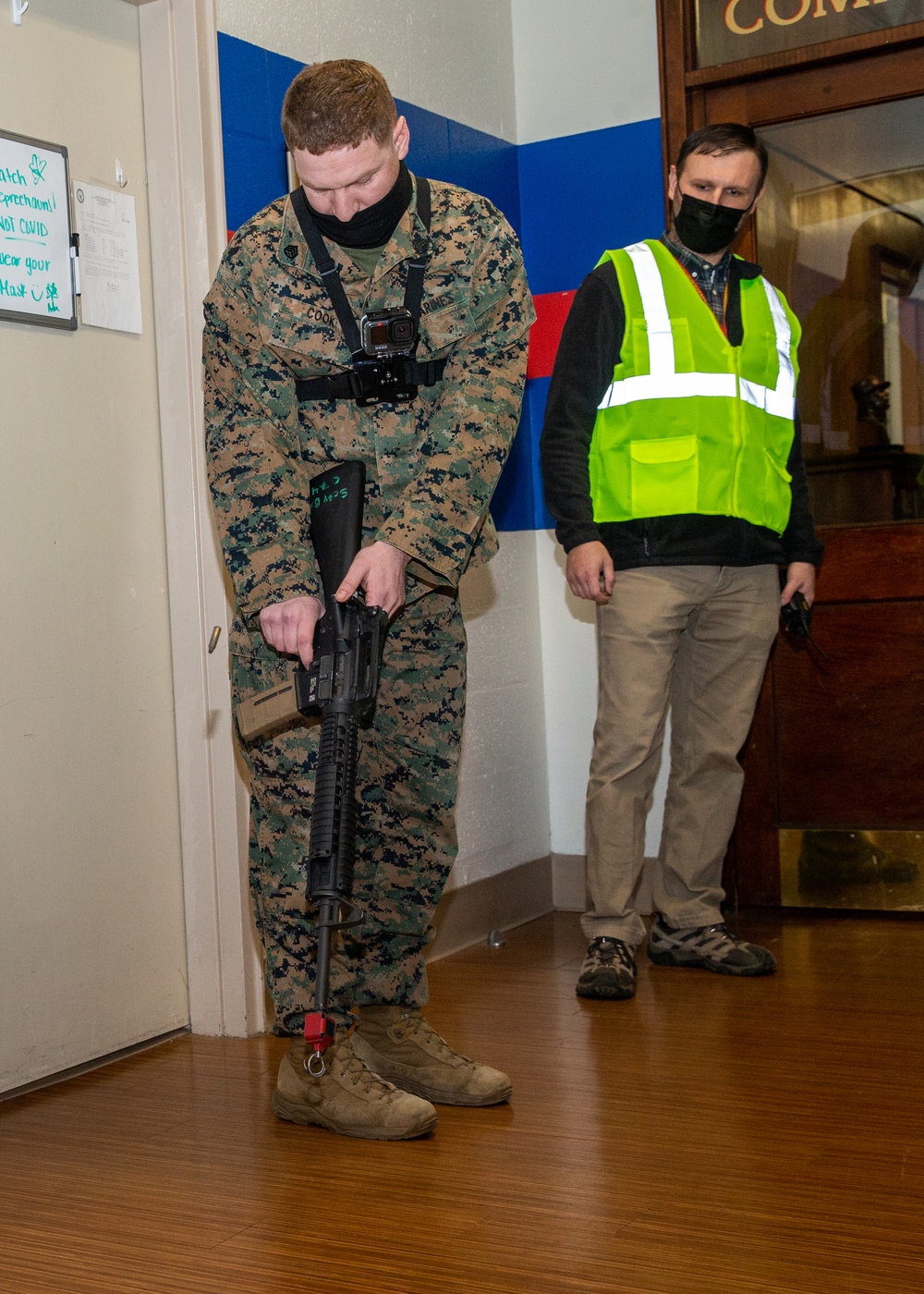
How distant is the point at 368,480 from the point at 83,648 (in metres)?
0.68

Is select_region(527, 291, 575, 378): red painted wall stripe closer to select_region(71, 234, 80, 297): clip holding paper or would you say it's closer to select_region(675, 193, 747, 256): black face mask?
select_region(675, 193, 747, 256): black face mask

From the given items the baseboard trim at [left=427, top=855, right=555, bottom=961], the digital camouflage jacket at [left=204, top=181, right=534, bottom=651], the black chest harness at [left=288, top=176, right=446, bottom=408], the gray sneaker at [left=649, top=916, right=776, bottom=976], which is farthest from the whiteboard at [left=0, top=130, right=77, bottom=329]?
the gray sneaker at [left=649, top=916, right=776, bottom=976]

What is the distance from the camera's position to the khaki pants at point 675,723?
2830 mm

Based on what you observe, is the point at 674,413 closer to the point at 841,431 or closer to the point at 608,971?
the point at 841,431

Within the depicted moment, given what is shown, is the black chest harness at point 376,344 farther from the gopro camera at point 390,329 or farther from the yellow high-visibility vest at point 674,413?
the yellow high-visibility vest at point 674,413

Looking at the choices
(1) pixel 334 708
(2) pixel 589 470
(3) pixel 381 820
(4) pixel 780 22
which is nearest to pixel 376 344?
(1) pixel 334 708

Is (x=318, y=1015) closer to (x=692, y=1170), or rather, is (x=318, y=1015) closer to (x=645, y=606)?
(x=692, y=1170)

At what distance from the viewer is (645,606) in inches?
111

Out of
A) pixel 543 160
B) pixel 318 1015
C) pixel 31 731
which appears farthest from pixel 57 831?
pixel 543 160

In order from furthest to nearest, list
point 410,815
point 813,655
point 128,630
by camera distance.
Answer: point 813,655
point 128,630
point 410,815

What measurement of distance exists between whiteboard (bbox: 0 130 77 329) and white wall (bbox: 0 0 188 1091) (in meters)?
0.03

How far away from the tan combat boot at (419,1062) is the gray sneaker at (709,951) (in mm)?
806

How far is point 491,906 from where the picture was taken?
3381mm

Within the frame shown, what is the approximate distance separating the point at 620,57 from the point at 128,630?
1940 mm
